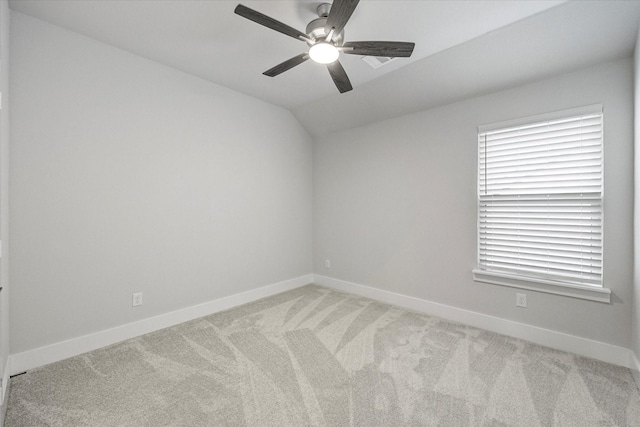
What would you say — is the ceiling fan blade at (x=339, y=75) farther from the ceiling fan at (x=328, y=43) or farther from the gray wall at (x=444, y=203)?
the gray wall at (x=444, y=203)

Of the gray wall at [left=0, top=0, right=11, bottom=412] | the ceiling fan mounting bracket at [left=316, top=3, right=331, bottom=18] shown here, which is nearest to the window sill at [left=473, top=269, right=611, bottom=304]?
the ceiling fan mounting bracket at [left=316, top=3, right=331, bottom=18]

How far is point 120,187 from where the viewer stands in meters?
2.57

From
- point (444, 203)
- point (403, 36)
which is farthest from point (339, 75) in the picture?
point (444, 203)

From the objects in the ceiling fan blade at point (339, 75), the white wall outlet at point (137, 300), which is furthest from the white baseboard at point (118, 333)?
the ceiling fan blade at point (339, 75)

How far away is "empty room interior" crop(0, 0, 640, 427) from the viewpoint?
6.18 feet

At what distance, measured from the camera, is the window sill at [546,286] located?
2287 millimetres

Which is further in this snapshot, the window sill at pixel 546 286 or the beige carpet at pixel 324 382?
the window sill at pixel 546 286

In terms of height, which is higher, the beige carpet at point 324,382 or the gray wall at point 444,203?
the gray wall at point 444,203

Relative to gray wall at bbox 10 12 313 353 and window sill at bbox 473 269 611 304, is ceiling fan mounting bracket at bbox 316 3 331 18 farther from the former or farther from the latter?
window sill at bbox 473 269 611 304

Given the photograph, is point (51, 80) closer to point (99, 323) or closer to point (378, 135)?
point (99, 323)

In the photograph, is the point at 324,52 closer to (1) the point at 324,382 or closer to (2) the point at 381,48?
(2) the point at 381,48

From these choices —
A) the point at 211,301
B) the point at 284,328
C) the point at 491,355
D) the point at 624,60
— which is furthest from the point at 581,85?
the point at 211,301

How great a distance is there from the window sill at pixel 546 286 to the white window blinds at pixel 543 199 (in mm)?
60

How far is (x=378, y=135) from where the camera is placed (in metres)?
3.73
